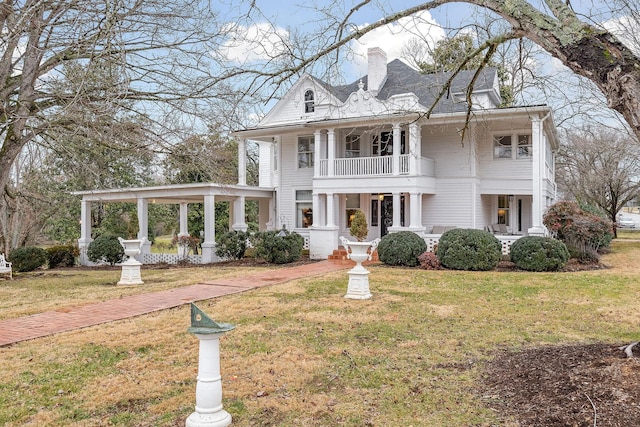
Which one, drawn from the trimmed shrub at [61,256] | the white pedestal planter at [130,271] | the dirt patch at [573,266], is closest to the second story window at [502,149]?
the dirt patch at [573,266]

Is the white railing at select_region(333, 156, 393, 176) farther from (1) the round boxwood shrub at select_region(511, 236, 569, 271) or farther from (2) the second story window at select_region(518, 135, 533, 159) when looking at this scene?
(1) the round boxwood shrub at select_region(511, 236, 569, 271)

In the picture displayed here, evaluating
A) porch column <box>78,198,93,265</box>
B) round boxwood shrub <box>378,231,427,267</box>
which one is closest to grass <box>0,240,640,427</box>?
round boxwood shrub <box>378,231,427,267</box>

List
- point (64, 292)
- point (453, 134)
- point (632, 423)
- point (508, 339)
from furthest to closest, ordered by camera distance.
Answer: point (453, 134), point (64, 292), point (508, 339), point (632, 423)

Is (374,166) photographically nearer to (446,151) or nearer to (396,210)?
(396,210)

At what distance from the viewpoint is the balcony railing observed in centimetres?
1748

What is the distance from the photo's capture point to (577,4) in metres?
5.57

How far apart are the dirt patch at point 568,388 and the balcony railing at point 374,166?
12.5 meters

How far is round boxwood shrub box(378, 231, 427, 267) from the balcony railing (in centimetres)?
302

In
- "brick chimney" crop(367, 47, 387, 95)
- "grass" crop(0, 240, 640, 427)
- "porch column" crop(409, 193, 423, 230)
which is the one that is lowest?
"grass" crop(0, 240, 640, 427)

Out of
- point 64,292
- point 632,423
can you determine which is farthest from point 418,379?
point 64,292

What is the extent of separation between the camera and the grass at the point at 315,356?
4.07 metres

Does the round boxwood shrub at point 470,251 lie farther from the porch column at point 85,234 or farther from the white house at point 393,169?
the porch column at point 85,234

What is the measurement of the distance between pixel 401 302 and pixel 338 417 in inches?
206

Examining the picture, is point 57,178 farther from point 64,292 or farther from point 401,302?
point 401,302
